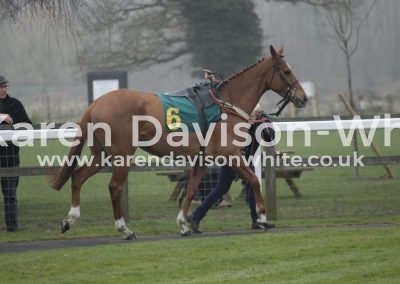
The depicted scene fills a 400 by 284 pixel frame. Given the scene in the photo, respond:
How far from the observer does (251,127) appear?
38.4 feet

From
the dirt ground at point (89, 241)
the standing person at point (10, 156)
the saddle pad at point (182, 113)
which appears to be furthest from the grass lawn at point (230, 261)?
the standing person at point (10, 156)

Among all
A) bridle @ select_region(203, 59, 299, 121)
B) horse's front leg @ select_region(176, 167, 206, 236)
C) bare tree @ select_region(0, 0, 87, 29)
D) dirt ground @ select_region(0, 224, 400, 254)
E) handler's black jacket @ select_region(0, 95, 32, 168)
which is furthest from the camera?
bare tree @ select_region(0, 0, 87, 29)

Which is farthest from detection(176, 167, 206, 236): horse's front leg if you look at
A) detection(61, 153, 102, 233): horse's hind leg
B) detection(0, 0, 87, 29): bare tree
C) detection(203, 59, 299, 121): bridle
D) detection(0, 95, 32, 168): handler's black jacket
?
detection(0, 0, 87, 29): bare tree

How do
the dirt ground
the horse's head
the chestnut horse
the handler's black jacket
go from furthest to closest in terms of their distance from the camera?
1. the handler's black jacket
2. the horse's head
3. the chestnut horse
4. the dirt ground

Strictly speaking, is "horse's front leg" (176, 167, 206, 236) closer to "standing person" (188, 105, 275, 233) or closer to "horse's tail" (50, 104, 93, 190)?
"standing person" (188, 105, 275, 233)

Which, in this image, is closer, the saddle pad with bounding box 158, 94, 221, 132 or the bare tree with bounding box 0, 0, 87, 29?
the saddle pad with bounding box 158, 94, 221, 132

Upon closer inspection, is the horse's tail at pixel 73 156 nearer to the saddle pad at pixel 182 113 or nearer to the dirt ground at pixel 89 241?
the dirt ground at pixel 89 241

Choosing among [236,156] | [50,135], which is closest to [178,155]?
[236,156]

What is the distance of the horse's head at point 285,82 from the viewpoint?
38.1 ft

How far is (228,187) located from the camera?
11719 millimetres

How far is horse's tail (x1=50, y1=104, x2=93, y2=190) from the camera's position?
10.8 metres

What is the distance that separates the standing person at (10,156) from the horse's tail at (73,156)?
1442mm

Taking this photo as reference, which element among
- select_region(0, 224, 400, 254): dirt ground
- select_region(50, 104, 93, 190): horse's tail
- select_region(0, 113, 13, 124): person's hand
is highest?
select_region(0, 113, 13, 124): person's hand

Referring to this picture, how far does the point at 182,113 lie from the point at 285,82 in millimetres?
1508
